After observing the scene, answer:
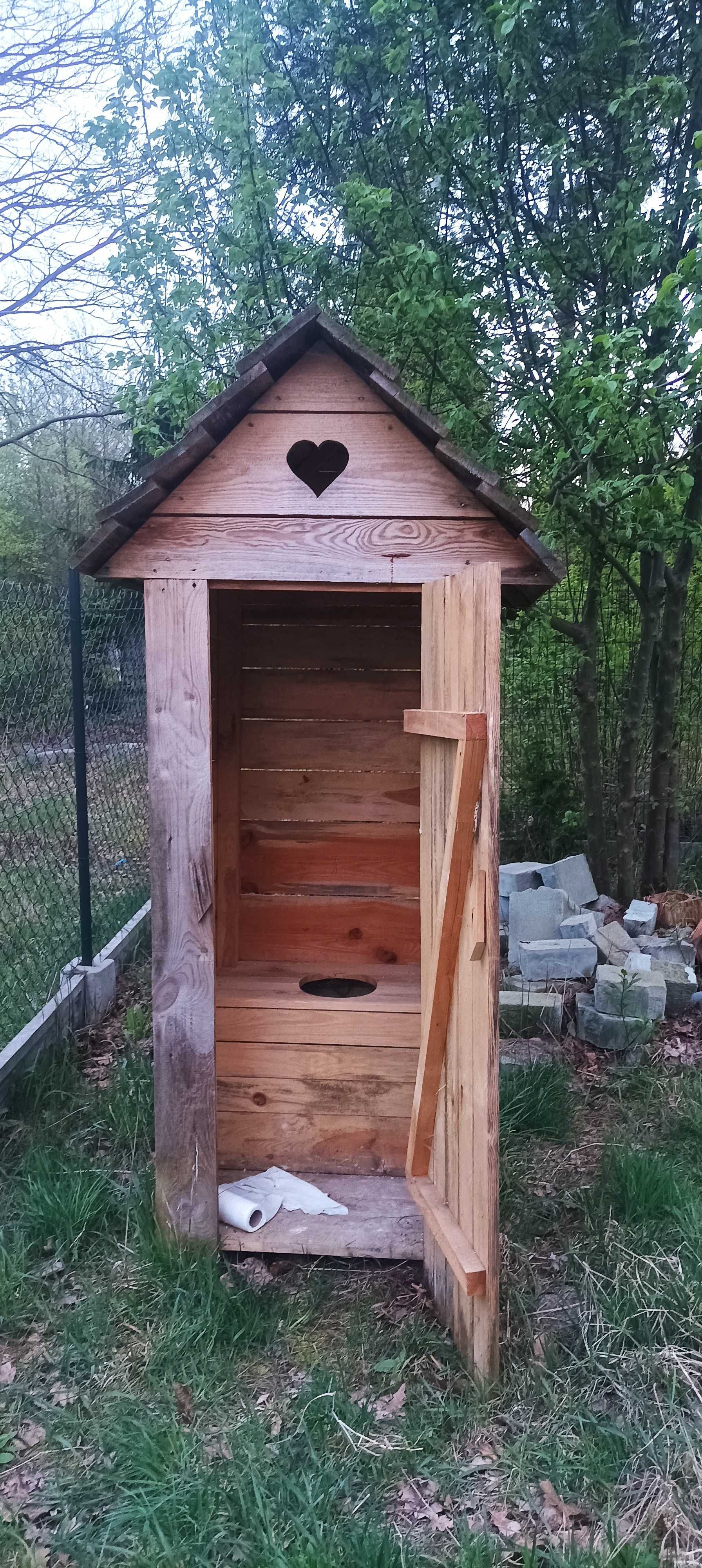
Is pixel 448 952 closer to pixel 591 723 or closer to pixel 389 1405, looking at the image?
pixel 389 1405

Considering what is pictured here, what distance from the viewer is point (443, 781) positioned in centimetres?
260

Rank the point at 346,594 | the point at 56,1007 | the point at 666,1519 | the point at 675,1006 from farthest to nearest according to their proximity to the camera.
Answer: the point at 675,1006 → the point at 56,1007 → the point at 346,594 → the point at 666,1519

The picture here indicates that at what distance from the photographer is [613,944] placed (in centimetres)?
530

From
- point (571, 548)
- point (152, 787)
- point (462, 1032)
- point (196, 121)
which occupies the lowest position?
point (462, 1032)

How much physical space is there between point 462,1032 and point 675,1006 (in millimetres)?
2931

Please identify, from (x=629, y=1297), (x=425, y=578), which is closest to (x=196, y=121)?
(x=425, y=578)

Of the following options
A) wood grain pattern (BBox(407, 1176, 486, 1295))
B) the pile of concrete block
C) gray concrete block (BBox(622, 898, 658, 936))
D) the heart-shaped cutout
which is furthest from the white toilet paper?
gray concrete block (BBox(622, 898, 658, 936))

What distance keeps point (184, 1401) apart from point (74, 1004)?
248 cm

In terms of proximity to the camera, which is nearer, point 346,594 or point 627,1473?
point 627,1473

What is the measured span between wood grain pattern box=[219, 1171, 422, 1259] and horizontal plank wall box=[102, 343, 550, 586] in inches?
83.1

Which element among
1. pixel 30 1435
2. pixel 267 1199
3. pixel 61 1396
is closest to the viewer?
pixel 30 1435

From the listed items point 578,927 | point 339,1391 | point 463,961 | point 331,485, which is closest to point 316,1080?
point 339,1391

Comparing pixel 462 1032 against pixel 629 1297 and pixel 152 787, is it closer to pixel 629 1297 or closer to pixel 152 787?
pixel 629 1297

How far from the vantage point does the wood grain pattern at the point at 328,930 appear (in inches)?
157
